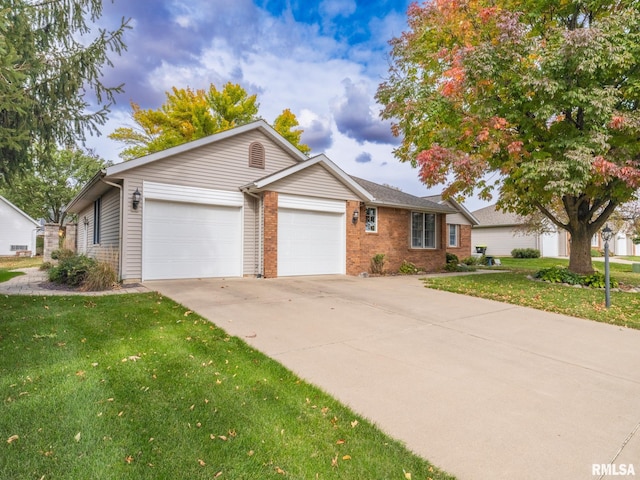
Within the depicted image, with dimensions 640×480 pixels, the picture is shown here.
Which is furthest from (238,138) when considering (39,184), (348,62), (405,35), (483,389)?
(39,184)

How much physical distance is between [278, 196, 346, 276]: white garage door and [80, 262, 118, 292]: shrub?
15.5 feet

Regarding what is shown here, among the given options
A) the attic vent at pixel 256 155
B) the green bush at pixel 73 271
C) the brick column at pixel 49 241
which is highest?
the attic vent at pixel 256 155

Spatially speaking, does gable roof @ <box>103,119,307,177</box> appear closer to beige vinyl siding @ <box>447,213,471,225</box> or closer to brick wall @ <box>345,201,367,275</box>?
brick wall @ <box>345,201,367,275</box>

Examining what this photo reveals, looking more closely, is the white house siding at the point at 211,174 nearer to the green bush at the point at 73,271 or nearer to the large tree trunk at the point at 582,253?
the green bush at the point at 73,271

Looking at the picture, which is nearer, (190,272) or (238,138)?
(190,272)

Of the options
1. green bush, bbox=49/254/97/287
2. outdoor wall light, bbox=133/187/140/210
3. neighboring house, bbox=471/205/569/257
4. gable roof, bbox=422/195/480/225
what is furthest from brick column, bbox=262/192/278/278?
neighboring house, bbox=471/205/569/257

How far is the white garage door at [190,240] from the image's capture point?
32.3 ft

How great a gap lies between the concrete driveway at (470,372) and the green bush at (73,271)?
108 inches

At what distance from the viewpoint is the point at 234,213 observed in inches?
444

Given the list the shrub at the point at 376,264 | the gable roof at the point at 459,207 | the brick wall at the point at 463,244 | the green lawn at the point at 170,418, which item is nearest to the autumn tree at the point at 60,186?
the gable roof at the point at 459,207

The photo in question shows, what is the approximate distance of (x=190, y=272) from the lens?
10430 millimetres

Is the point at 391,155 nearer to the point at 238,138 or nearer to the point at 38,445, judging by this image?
the point at 238,138

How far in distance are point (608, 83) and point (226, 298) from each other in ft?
37.8

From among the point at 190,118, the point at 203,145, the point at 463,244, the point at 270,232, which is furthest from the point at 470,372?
the point at 190,118
